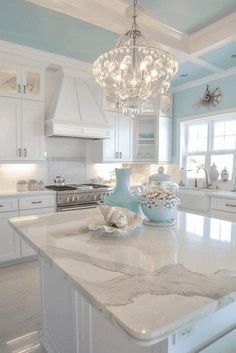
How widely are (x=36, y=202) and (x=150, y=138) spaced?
7.80ft

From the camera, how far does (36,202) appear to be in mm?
3264

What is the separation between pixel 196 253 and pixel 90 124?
290 cm

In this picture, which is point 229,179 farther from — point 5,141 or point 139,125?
point 5,141

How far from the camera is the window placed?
3998 mm

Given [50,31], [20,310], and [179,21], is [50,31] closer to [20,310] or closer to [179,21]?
[179,21]

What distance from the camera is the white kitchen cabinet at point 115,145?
4102 mm

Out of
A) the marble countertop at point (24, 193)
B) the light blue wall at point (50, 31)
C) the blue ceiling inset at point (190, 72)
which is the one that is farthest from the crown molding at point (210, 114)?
the marble countertop at point (24, 193)

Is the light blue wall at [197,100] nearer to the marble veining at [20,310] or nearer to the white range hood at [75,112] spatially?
the white range hood at [75,112]

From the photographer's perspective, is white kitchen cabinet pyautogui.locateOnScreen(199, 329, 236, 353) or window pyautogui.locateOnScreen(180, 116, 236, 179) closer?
white kitchen cabinet pyautogui.locateOnScreen(199, 329, 236, 353)

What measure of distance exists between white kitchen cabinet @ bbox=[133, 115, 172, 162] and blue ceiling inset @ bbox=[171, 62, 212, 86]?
72cm

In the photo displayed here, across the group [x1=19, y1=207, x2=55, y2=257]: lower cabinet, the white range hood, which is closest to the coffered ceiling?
the white range hood

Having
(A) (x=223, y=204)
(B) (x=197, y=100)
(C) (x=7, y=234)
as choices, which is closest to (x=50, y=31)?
(C) (x=7, y=234)

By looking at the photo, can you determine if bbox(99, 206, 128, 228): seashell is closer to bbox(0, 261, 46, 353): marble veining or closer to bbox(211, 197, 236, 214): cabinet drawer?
bbox(0, 261, 46, 353): marble veining

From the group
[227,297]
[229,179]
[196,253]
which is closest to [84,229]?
[196,253]
